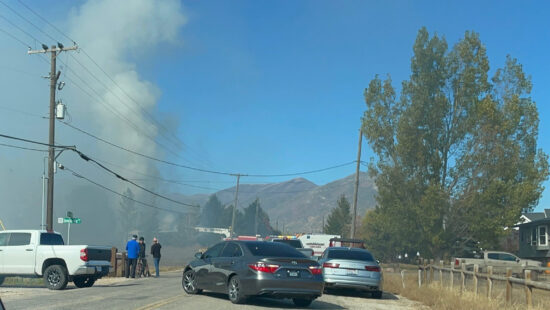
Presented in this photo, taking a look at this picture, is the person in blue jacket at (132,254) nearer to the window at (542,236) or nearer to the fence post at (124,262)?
the fence post at (124,262)

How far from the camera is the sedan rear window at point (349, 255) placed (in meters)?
18.6

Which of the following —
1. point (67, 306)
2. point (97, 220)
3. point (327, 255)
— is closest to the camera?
point (67, 306)

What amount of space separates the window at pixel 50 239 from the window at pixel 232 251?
7.85 meters

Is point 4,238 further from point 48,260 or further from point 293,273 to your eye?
point 293,273

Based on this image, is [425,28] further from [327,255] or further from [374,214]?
[327,255]

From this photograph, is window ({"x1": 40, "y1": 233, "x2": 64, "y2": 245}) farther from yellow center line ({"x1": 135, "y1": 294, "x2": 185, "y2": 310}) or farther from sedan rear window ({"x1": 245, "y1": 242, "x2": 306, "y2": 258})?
sedan rear window ({"x1": 245, "y1": 242, "x2": 306, "y2": 258})

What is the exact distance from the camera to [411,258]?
77.4 m

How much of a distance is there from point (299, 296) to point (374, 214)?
34.0 m

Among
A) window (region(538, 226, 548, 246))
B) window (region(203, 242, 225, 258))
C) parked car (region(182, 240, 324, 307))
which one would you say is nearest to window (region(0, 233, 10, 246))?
window (region(203, 242, 225, 258))

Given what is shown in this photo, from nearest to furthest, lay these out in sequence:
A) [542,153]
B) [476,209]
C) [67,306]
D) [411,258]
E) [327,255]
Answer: [67,306]
[327,255]
[476,209]
[542,153]
[411,258]

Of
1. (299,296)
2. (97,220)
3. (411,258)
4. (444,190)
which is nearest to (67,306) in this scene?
(299,296)

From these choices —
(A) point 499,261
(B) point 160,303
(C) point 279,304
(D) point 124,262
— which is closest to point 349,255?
(C) point 279,304

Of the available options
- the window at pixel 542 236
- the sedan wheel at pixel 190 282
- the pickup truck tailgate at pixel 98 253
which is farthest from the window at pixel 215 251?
the window at pixel 542 236

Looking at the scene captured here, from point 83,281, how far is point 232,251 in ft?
25.1
